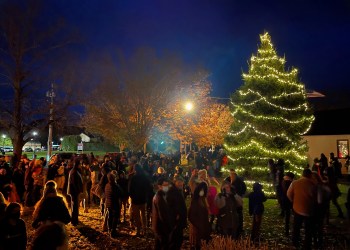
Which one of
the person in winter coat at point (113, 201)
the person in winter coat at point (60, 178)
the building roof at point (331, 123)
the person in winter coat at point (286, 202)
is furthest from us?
the building roof at point (331, 123)

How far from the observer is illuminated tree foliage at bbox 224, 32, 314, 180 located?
1736 centimetres

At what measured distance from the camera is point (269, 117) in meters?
17.4

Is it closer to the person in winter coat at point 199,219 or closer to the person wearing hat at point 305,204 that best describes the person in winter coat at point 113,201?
the person in winter coat at point 199,219

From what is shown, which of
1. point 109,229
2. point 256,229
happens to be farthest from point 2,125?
point 256,229

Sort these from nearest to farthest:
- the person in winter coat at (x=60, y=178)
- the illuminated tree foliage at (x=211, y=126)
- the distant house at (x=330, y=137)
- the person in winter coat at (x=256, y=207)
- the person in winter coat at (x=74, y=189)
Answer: the person in winter coat at (x=256, y=207) < the person in winter coat at (x=74, y=189) < the person in winter coat at (x=60, y=178) < the distant house at (x=330, y=137) < the illuminated tree foliage at (x=211, y=126)

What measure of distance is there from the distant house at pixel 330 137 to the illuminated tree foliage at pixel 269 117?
9640mm

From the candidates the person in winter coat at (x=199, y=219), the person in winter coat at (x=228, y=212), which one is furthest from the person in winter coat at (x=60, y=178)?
the person in winter coat at (x=199, y=219)

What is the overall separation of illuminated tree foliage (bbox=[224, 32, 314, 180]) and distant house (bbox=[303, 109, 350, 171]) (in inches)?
380

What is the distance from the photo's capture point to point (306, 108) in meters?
17.7

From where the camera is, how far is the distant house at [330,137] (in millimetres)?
27531

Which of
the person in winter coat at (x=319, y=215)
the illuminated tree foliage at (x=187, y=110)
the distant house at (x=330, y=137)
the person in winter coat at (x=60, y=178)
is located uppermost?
the illuminated tree foliage at (x=187, y=110)

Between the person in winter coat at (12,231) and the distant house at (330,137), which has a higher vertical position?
the distant house at (330,137)

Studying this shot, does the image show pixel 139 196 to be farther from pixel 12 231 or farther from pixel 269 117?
pixel 269 117

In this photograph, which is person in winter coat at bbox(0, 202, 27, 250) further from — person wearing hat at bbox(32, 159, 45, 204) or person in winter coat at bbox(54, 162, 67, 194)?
person wearing hat at bbox(32, 159, 45, 204)
